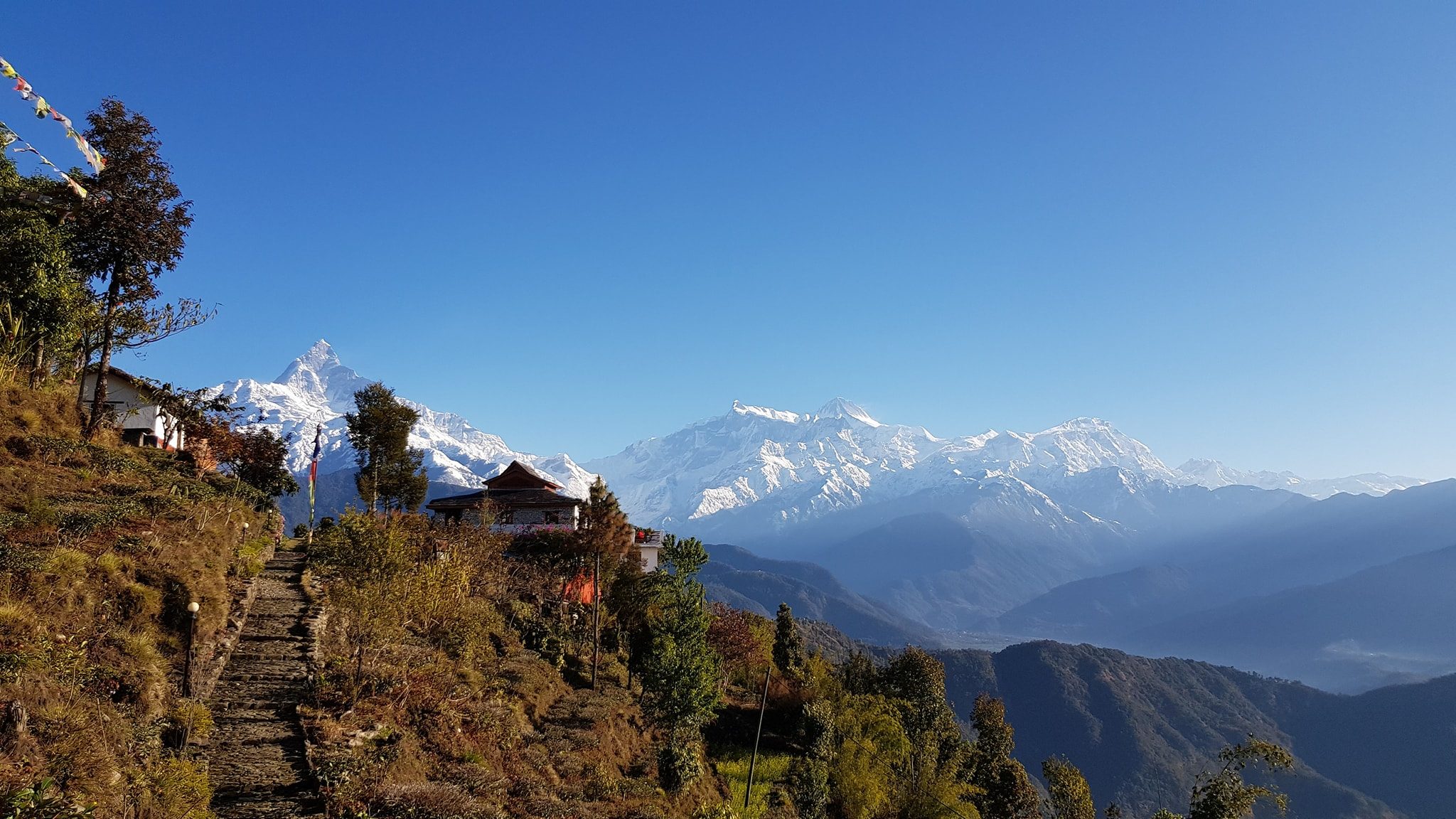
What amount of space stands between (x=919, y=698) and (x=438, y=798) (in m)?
65.1

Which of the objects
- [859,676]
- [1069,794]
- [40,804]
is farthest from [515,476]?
[40,804]

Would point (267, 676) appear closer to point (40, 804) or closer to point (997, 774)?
point (40, 804)

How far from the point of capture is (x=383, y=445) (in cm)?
6475

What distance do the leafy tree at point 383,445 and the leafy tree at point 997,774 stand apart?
183ft

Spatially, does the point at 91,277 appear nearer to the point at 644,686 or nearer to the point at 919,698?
the point at 644,686

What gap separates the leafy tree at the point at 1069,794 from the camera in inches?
2015

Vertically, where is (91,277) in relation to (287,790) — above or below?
above

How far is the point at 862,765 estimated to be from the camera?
→ 186 feet

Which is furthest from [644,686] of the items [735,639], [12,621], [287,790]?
[12,621]

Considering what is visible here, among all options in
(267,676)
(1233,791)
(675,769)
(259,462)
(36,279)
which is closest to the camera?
(267,676)

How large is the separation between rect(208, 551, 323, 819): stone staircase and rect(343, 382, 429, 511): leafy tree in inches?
1482

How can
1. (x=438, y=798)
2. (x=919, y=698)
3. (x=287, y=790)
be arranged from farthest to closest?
(x=919, y=698) < (x=438, y=798) < (x=287, y=790)

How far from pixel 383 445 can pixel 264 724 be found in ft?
159

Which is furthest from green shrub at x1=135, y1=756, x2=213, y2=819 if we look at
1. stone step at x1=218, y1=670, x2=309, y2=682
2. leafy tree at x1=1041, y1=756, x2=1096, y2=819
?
leafy tree at x1=1041, y1=756, x2=1096, y2=819
